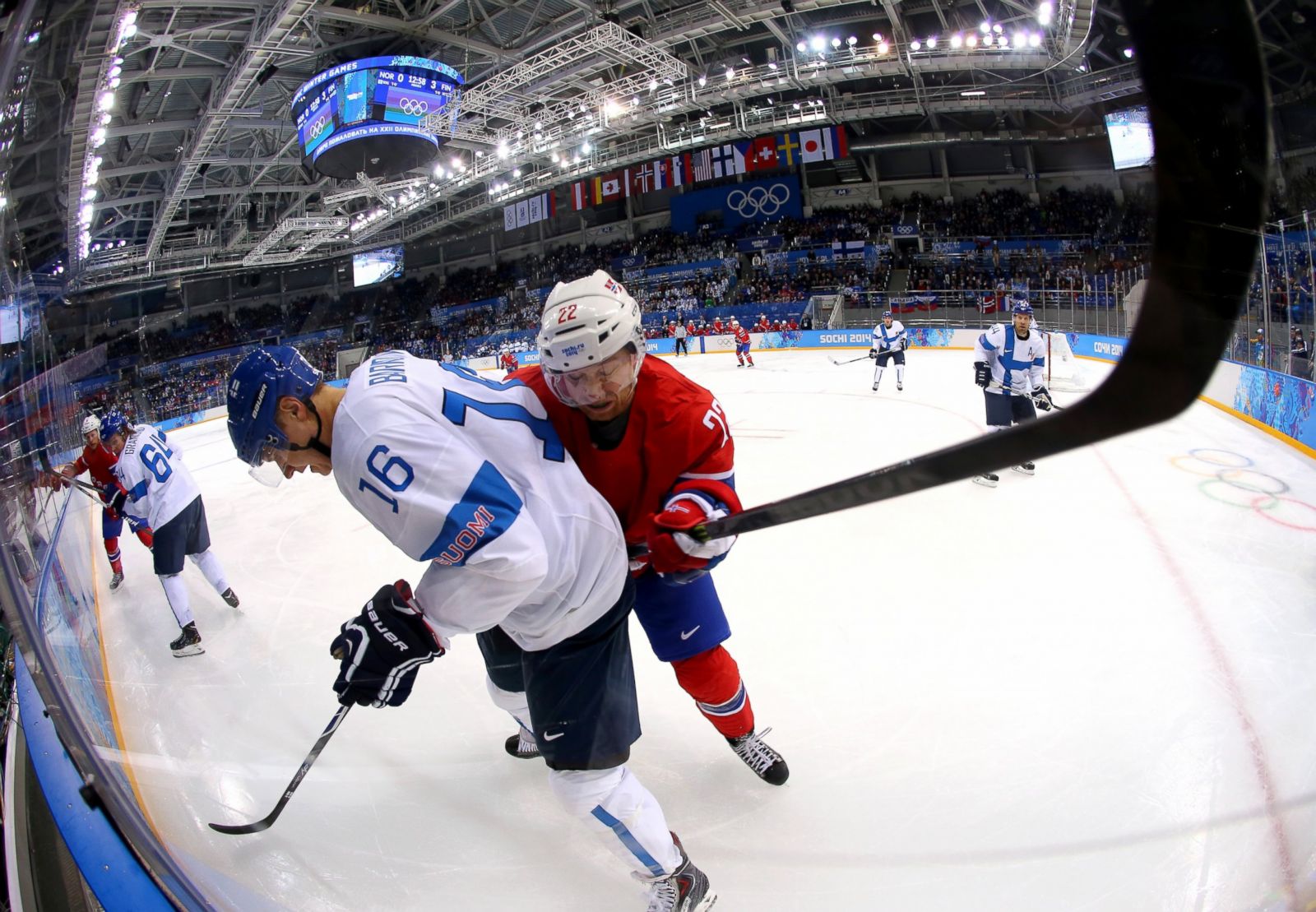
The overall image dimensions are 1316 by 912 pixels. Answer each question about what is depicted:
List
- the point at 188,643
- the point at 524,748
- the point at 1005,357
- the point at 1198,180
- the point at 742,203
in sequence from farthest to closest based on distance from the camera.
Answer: the point at 742,203 < the point at 1005,357 < the point at 188,643 < the point at 524,748 < the point at 1198,180

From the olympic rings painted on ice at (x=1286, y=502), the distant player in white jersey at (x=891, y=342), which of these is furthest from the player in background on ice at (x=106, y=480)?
the distant player in white jersey at (x=891, y=342)

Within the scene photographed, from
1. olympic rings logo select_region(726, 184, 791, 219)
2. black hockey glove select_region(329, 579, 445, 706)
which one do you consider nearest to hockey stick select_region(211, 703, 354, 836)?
black hockey glove select_region(329, 579, 445, 706)

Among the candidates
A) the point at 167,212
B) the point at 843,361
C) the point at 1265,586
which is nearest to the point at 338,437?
the point at 1265,586

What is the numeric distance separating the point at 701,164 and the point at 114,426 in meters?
15.7

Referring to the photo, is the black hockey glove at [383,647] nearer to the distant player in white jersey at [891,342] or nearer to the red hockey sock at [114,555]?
the red hockey sock at [114,555]

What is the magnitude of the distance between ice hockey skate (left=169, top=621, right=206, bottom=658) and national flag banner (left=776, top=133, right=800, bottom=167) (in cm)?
1583

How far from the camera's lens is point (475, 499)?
1082 mm

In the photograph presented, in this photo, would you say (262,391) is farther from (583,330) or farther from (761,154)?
(761,154)

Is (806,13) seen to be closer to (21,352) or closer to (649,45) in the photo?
(649,45)

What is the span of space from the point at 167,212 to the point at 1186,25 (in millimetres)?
3981

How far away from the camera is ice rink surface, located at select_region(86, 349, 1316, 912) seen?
1307 mm

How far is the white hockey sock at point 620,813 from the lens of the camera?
1358 millimetres

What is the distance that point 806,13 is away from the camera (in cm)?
1234

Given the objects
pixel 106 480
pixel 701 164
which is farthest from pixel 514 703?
pixel 701 164
